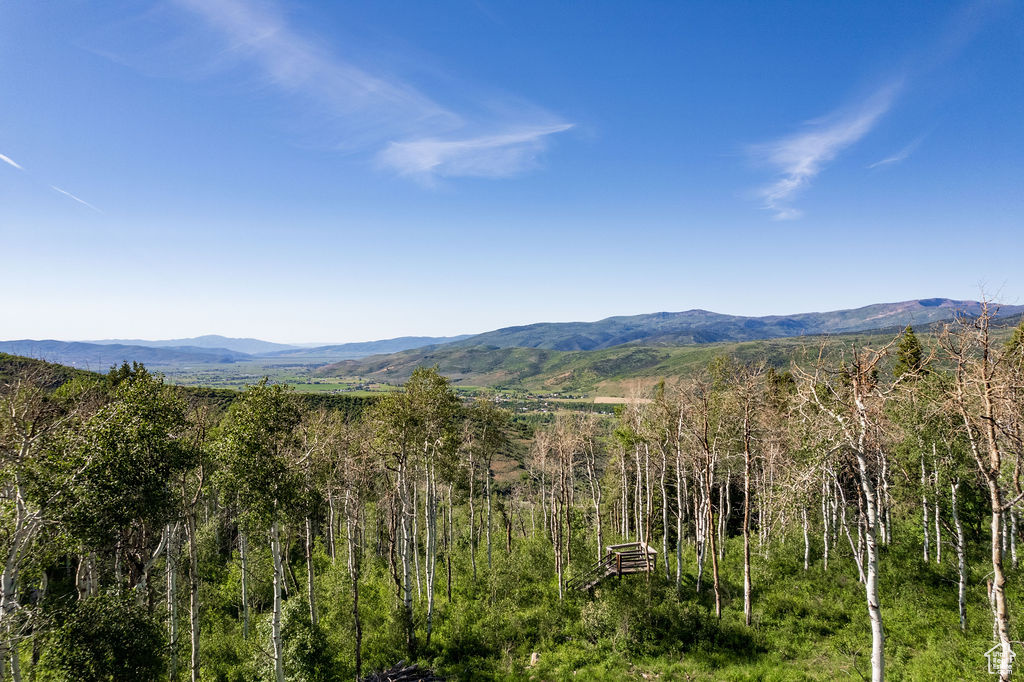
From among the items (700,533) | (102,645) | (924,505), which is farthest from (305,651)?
(924,505)

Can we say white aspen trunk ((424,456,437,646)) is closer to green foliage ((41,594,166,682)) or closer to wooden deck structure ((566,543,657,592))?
wooden deck structure ((566,543,657,592))

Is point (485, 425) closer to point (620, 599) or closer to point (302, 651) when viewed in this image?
point (620, 599)

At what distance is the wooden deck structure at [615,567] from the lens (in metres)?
27.5

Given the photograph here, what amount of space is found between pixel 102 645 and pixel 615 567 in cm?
2535

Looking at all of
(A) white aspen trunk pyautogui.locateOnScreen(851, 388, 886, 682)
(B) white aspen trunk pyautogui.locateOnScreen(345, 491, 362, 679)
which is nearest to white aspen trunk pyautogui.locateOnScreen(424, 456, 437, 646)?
(B) white aspen trunk pyautogui.locateOnScreen(345, 491, 362, 679)

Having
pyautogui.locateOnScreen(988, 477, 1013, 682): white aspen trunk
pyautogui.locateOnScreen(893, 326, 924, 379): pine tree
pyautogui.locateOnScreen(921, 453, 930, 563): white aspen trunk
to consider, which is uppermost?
pyautogui.locateOnScreen(893, 326, 924, 379): pine tree

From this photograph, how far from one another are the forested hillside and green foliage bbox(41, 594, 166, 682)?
6cm

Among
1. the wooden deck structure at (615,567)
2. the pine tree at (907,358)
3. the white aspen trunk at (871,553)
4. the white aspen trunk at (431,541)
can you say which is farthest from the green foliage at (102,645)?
the white aspen trunk at (871,553)

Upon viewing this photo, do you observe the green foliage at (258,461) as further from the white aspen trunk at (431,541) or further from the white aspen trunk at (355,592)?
the white aspen trunk at (431,541)

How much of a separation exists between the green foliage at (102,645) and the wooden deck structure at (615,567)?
2210cm

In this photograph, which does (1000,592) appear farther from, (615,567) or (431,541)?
(431,541)

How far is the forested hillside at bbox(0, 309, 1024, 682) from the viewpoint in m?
13.2

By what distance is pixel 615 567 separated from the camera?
28250mm

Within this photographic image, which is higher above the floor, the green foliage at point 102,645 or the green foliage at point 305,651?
the green foliage at point 102,645
